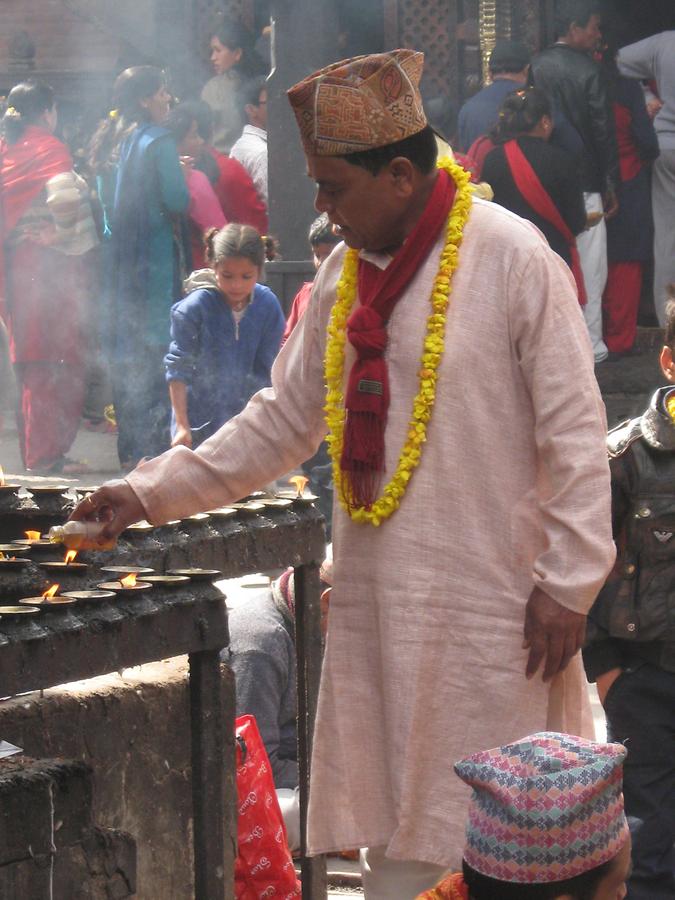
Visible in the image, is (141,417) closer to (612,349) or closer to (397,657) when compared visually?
(612,349)

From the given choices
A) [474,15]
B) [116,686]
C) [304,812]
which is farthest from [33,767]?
[474,15]

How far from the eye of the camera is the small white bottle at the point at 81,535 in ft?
10.6

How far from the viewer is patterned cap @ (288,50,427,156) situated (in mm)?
2998

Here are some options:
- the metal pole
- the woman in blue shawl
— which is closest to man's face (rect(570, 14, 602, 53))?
the woman in blue shawl

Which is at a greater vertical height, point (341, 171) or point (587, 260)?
point (341, 171)

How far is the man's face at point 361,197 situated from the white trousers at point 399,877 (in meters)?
1.11

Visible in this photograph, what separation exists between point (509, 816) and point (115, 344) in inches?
280

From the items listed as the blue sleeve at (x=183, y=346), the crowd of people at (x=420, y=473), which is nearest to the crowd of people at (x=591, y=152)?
the blue sleeve at (x=183, y=346)

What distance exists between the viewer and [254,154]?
1004cm

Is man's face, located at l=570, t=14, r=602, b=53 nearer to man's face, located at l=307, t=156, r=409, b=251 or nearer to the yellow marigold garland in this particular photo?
the yellow marigold garland

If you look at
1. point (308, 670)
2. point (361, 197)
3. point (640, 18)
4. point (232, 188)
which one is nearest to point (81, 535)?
point (361, 197)

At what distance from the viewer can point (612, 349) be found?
388 inches

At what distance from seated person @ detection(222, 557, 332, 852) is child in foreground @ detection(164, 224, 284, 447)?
2007 millimetres

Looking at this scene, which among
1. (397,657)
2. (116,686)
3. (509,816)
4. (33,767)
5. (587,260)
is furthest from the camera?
(587,260)
